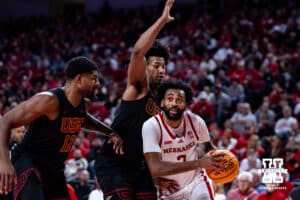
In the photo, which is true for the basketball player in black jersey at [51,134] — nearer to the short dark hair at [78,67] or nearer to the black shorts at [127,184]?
the short dark hair at [78,67]

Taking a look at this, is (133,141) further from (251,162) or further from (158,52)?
(251,162)

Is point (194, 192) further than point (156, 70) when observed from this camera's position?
No

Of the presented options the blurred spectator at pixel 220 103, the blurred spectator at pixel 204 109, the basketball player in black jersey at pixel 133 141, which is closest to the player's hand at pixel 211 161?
the basketball player in black jersey at pixel 133 141

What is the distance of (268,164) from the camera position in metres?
7.86

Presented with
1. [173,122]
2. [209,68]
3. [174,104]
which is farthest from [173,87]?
[209,68]

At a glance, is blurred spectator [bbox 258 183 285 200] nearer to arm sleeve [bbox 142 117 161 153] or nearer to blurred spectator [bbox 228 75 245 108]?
arm sleeve [bbox 142 117 161 153]

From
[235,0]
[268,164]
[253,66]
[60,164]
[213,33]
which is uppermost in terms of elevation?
[235,0]

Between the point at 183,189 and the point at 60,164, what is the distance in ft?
3.06

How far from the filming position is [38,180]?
13.5 feet

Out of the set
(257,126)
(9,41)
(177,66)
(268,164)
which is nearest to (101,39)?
(9,41)

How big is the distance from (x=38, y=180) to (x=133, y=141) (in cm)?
76

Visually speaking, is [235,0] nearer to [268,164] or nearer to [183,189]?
[268,164]

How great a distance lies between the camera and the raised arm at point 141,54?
4.05 meters
